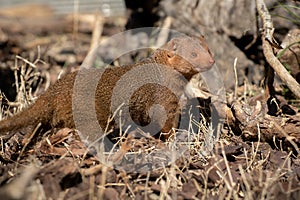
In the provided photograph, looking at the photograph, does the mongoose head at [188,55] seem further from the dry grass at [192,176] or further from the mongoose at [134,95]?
the dry grass at [192,176]

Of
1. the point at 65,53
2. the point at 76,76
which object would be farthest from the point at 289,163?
the point at 65,53

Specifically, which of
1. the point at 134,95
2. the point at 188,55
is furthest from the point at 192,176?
the point at 188,55

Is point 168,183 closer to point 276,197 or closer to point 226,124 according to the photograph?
point 276,197

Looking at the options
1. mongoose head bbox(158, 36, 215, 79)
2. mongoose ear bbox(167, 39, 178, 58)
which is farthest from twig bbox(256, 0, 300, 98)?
mongoose ear bbox(167, 39, 178, 58)

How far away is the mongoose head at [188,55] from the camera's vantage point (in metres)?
3.49

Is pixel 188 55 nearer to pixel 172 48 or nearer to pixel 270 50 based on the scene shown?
pixel 172 48

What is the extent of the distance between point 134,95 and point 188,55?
0.49 m

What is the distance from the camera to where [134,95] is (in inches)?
135

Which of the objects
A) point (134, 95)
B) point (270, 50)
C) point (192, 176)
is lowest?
point (192, 176)

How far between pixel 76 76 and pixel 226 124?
42.3 inches

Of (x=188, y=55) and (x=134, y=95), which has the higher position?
(x=188, y=55)

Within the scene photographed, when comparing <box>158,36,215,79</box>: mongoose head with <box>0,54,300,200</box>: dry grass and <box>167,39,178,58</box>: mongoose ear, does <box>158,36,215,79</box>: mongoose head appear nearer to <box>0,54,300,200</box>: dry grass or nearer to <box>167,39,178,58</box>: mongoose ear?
<box>167,39,178,58</box>: mongoose ear

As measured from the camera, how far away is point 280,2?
13.8 feet

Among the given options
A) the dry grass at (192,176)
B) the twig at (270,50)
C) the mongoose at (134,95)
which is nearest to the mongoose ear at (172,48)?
the mongoose at (134,95)
